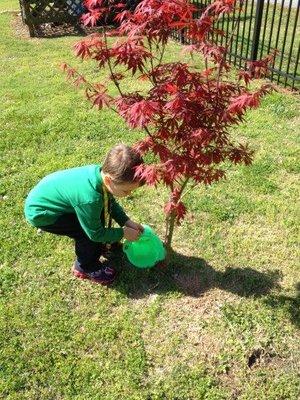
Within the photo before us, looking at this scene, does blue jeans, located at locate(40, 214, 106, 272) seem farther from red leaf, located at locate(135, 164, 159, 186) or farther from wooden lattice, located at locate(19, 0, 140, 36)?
wooden lattice, located at locate(19, 0, 140, 36)

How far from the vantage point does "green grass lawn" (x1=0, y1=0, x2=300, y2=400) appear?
111 inches

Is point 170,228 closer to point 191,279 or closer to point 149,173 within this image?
point 191,279

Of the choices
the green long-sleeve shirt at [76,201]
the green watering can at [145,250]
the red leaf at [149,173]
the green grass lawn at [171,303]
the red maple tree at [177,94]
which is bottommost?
the green grass lawn at [171,303]

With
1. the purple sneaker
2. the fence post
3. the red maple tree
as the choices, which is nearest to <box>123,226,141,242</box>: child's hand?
the purple sneaker

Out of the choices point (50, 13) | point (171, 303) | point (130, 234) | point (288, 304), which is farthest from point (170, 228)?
point (50, 13)

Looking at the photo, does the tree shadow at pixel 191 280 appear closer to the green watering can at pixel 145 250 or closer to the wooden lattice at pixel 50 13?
the green watering can at pixel 145 250

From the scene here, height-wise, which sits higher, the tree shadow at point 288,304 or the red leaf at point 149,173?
the red leaf at point 149,173

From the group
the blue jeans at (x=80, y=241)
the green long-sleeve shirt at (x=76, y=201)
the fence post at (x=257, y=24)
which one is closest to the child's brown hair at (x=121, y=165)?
the green long-sleeve shirt at (x=76, y=201)

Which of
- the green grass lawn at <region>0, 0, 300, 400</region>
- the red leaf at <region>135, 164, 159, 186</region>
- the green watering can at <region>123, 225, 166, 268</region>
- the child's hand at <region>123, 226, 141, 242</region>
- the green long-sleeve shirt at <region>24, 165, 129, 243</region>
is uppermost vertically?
the red leaf at <region>135, 164, 159, 186</region>

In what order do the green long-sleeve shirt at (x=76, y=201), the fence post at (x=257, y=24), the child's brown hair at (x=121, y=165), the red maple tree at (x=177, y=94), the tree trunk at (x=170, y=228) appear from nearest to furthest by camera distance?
the red maple tree at (x=177, y=94)
the child's brown hair at (x=121, y=165)
the green long-sleeve shirt at (x=76, y=201)
the tree trunk at (x=170, y=228)
the fence post at (x=257, y=24)

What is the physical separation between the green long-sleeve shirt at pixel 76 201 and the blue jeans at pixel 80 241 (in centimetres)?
5

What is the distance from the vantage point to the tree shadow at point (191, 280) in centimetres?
341

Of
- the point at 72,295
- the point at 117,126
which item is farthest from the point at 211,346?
the point at 117,126

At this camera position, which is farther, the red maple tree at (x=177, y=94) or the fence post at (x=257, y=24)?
Answer: the fence post at (x=257, y=24)
